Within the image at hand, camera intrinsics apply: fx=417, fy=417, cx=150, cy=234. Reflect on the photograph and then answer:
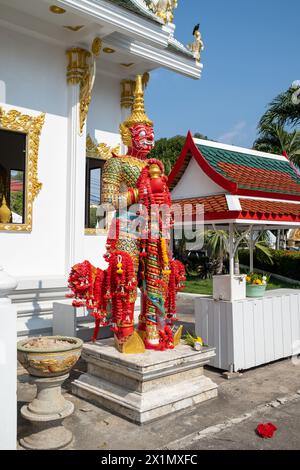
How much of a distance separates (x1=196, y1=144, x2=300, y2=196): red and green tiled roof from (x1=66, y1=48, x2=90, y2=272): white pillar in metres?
2.07

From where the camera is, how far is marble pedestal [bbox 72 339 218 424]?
4039 mm

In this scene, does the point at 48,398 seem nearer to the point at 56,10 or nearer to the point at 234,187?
the point at 234,187

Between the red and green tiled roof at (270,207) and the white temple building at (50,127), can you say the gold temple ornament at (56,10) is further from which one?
the red and green tiled roof at (270,207)

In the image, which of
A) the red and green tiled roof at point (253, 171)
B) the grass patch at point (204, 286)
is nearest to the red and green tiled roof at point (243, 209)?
the red and green tiled roof at point (253, 171)

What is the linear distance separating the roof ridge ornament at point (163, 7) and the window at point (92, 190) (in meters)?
3.10

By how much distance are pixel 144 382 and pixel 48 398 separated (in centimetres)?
98

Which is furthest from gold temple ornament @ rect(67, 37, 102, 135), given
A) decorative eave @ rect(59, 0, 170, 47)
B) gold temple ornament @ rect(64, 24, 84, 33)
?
decorative eave @ rect(59, 0, 170, 47)

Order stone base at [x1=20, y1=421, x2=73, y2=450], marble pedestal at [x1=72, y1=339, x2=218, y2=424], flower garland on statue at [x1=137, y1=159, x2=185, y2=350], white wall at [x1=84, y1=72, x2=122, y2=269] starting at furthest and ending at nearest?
white wall at [x1=84, y1=72, x2=122, y2=269] < flower garland on statue at [x1=137, y1=159, x2=185, y2=350] < marble pedestal at [x1=72, y1=339, x2=218, y2=424] < stone base at [x1=20, y1=421, x2=73, y2=450]

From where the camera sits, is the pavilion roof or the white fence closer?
the white fence

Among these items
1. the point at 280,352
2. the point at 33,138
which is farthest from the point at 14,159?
the point at 280,352

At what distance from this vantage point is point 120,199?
4.66m

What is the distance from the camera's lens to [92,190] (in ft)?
26.2

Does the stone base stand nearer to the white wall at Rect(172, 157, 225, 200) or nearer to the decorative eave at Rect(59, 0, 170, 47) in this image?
the white wall at Rect(172, 157, 225, 200)

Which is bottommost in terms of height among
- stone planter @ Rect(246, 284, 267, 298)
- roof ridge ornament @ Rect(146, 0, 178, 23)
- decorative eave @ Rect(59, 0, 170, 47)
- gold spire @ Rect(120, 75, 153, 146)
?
stone planter @ Rect(246, 284, 267, 298)
